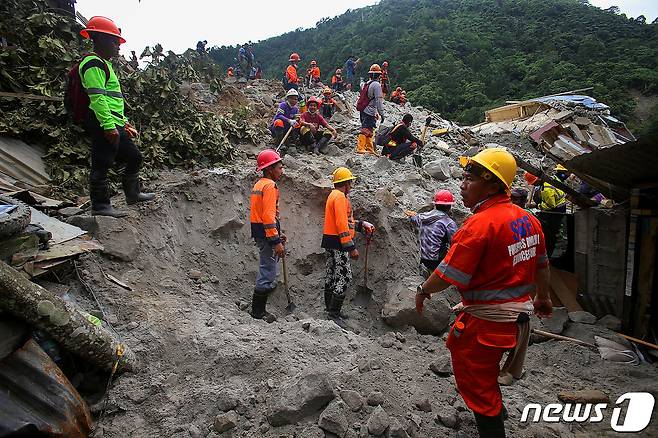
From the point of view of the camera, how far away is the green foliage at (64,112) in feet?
17.0

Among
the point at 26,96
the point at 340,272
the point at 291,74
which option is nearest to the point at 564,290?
the point at 340,272

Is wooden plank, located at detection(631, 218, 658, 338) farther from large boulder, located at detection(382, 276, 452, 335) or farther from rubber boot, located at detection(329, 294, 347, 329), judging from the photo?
rubber boot, located at detection(329, 294, 347, 329)

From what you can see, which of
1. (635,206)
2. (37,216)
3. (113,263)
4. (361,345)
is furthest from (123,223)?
(635,206)

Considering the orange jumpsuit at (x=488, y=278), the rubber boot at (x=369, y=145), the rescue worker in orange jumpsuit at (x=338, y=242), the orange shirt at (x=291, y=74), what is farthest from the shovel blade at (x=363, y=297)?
the orange shirt at (x=291, y=74)

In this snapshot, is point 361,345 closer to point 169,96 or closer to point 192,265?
point 192,265

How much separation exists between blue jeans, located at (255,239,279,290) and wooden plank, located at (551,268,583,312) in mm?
3928

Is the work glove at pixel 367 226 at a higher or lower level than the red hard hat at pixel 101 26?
lower

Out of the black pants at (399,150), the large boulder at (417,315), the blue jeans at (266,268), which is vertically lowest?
the large boulder at (417,315)

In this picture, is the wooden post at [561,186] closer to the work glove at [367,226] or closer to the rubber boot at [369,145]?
the work glove at [367,226]

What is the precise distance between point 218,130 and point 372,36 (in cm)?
5002

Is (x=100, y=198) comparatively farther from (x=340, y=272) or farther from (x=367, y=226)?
(x=367, y=226)

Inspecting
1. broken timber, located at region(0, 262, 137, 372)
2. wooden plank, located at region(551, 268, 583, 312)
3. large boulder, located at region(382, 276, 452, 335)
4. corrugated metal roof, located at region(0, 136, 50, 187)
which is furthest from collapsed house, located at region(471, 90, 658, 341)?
corrugated metal roof, located at region(0, 136, 50, 187)

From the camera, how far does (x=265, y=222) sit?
454cm

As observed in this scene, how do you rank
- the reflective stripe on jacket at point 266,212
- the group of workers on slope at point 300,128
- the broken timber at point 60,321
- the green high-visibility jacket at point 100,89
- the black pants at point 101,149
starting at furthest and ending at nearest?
the group of workers on slope at point 300,128 → the reflective stripe on jacket at point 266,212 → the black pants at point 101,149 → the green high-visibility jacket at point 100,89 → the broken timber at point 60,321
